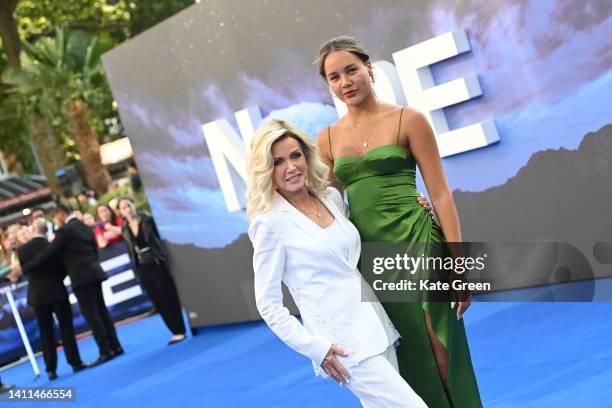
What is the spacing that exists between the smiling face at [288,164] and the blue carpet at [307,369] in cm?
223

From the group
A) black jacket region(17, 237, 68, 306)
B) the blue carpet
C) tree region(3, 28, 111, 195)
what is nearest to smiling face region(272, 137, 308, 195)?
the blue carpet

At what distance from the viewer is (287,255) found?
3105 millimetres

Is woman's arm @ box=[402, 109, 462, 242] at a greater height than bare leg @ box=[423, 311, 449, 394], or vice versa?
woman's arm @ box=[402, 109, 462, 242]

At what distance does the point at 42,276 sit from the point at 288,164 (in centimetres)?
788

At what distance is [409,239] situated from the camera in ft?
10.9

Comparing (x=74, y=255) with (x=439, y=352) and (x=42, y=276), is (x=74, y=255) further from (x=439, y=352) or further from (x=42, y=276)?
(x=439, y=352)

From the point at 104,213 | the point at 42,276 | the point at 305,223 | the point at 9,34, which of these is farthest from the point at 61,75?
the point at 305,223

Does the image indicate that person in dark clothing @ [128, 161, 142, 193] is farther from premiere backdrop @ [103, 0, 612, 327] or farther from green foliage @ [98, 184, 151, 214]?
premiere backdrop @ [103, 0, 612, 327]

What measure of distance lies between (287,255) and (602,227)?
15.3 ft

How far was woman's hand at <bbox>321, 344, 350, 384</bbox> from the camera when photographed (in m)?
3.03

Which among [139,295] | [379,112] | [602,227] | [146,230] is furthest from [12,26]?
[379,112]

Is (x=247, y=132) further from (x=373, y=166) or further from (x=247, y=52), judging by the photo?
(x=373, y=166)

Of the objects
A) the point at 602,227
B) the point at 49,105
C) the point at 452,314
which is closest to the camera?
the point at 452,314

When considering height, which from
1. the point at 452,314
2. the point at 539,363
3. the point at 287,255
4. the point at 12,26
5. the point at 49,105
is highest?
the point at 12,26
